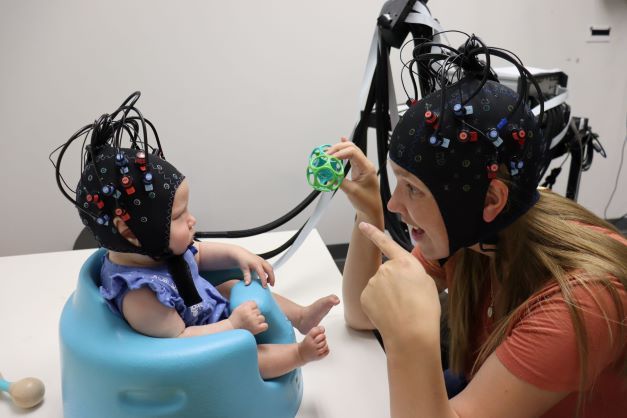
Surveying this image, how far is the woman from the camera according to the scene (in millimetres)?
694

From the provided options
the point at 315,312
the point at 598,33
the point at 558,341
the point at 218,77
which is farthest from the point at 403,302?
the point at 598,33

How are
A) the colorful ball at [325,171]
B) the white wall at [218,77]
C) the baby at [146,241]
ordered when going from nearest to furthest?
the baby at [146,241], the colorful ball at [325,171], the white wall at [218,77]

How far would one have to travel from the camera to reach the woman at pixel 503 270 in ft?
2.28

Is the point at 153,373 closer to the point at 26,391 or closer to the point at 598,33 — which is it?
the point at 26,391

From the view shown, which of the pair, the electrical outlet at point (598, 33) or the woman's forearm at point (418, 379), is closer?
the woman's forearm at point (418, 379)

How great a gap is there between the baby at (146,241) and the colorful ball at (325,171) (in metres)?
0.23

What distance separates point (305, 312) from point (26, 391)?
52 cm

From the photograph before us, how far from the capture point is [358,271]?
1049 mm

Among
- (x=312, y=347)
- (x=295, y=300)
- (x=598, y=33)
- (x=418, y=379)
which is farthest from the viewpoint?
(x=598, y=33)

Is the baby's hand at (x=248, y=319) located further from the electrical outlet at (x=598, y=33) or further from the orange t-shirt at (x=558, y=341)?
the electrical outlet at (x=598, y=33)

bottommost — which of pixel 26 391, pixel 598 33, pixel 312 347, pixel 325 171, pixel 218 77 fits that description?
pixel 26 391

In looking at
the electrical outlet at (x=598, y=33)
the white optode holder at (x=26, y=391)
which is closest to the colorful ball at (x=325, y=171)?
the white optode holder at (x=26, y=391)

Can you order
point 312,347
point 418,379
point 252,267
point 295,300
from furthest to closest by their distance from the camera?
1. point 295,300
2. point 252,267
3. point 312,347
4. point 418,379

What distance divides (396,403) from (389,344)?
0.29 feet
